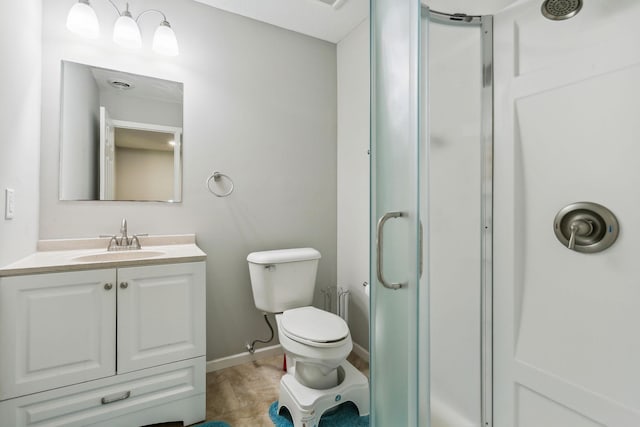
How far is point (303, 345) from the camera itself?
1396 millimetres

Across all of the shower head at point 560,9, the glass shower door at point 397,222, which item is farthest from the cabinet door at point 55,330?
the shower head at point 560,9

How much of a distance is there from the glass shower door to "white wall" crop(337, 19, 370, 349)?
1148 mm

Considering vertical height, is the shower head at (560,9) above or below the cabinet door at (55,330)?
above

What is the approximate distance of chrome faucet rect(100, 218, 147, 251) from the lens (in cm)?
162

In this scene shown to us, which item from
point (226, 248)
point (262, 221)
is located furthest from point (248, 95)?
point (226, 248)

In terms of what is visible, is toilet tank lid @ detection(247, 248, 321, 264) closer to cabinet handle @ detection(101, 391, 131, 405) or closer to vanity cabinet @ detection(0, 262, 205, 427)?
vanity cabinet @ detection(0, 262, 205, 427)

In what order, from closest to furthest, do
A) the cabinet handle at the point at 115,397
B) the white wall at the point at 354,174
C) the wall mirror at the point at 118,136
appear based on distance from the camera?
1. the cabinet handle at the point at 115,397
2. the wall mirror at the point at 118,136
3. the white wall at the point at 354,174

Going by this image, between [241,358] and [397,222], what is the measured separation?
5.61 ft

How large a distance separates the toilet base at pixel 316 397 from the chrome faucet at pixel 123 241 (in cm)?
112

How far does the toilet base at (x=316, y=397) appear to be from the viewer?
1.36 m

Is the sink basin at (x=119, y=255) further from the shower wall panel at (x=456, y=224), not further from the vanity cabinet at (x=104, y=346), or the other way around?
the shower wall panel at (x=456, y=224)

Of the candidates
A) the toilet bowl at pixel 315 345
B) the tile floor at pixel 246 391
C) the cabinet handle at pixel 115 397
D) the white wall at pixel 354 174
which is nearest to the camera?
the cabinet handle at pixel 115 397

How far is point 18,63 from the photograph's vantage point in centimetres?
124

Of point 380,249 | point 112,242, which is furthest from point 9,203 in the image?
point 380,249
